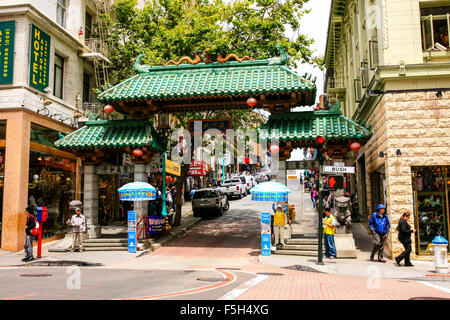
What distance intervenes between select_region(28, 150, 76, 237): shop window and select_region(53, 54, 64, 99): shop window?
11.9ft

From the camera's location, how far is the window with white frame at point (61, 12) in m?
21.2

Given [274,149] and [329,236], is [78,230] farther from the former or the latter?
[329,236]

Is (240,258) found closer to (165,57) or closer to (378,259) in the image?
(378,259)

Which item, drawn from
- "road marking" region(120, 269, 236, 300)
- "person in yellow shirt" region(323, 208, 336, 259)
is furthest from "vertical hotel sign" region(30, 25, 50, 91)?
"person in yellow shirt" region(323, 208, 336, 259)

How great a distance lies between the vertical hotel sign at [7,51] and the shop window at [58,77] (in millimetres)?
3188

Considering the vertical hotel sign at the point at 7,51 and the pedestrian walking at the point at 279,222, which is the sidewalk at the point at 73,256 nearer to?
the pedestrian walking at the point at 279,222

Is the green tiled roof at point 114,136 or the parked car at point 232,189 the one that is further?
the parked car at point 232,189

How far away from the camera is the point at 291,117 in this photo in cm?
1689

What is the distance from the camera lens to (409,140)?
1441cm

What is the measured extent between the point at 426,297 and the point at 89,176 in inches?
585

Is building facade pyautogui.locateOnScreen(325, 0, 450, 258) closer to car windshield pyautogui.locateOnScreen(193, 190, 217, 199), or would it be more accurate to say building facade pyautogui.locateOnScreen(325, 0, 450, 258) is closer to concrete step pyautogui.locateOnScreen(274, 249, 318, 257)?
concrete step pyautogui.locateOnScreen(274, 249, 318, 257)

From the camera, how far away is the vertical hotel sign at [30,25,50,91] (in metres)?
18.2

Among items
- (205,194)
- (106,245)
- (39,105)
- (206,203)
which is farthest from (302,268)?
(205,194)

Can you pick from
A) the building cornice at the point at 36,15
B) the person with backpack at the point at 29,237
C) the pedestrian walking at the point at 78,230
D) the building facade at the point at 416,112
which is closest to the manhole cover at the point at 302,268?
the building facade at the point at 416,112
